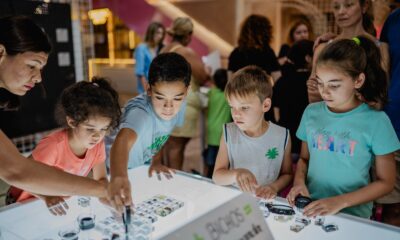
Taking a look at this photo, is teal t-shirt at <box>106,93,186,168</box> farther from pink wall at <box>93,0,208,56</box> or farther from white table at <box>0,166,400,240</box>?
pink wall at <box>93,0,208,56</box>

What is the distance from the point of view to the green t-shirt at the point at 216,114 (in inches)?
127

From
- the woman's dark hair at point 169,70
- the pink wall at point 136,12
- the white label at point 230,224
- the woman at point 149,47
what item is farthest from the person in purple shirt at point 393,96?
the pink wall at point 136,12

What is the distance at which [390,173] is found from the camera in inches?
54.2

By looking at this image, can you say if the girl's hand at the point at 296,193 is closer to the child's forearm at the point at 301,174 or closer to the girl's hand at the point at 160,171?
the child's forearm at the point at 301,174

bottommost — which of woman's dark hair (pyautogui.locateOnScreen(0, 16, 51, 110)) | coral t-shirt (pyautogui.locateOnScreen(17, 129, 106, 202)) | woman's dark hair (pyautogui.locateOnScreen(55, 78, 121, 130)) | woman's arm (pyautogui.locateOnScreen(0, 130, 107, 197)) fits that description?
coral t-shirt (pyautogui.locateOnScreen(17, 129, 106, 202))

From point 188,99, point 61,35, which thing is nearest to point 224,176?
point 188,99

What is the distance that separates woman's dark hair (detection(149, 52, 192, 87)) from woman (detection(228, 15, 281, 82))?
4.55 feet

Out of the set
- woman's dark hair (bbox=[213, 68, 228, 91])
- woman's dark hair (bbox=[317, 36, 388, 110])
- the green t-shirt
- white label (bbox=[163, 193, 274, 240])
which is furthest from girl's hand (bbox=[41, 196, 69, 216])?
woman's dark hair (bbox=[213, 68, 228, 91])

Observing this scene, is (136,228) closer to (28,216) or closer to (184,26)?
(28,216)

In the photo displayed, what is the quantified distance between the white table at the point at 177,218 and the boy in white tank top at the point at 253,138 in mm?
141

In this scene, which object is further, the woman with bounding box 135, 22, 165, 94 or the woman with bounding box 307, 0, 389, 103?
the woman with bounding box 135, 22, 165, 94

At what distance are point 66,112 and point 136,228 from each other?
67 cm

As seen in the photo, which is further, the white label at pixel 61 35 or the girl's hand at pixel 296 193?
the white label at pixel 61 35

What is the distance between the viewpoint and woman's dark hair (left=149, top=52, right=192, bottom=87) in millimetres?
1458
